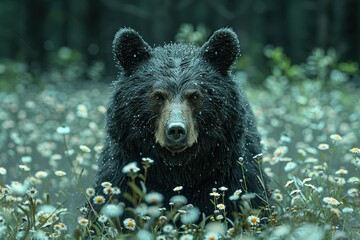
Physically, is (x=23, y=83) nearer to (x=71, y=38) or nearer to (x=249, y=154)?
(x=71, y=38)

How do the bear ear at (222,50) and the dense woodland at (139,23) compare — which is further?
the dense woodland at (139,23)

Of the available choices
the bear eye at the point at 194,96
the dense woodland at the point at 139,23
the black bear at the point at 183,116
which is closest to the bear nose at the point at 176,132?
the black bear at the point at 183,116

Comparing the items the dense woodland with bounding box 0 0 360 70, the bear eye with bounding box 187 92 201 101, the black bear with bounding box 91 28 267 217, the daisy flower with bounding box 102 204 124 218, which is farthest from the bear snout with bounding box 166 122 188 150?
the dense woodland with bounding box 0 0 360 70

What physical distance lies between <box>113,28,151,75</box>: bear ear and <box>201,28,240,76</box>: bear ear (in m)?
0.41

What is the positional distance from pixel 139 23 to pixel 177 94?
14.6 meters

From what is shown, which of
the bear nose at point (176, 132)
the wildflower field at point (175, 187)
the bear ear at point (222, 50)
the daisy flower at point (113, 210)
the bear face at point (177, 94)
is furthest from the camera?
the bear ear at point (222, 50)

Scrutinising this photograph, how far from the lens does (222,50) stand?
4715mm

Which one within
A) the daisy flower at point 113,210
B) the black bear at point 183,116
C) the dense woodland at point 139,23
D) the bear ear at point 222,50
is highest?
the dense woodland at point 139,23

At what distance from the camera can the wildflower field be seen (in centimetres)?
337

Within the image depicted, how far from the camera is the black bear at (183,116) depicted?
14.6 ft

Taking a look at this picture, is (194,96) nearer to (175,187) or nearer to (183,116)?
(183,116)

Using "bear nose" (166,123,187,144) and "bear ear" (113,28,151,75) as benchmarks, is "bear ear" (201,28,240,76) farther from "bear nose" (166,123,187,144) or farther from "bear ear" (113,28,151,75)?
"bear nose" (166,123,187,144)

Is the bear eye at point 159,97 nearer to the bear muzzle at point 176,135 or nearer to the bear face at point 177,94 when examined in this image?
the bear face at point 177,94

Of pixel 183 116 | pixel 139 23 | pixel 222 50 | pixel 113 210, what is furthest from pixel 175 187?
pixel 139 23
